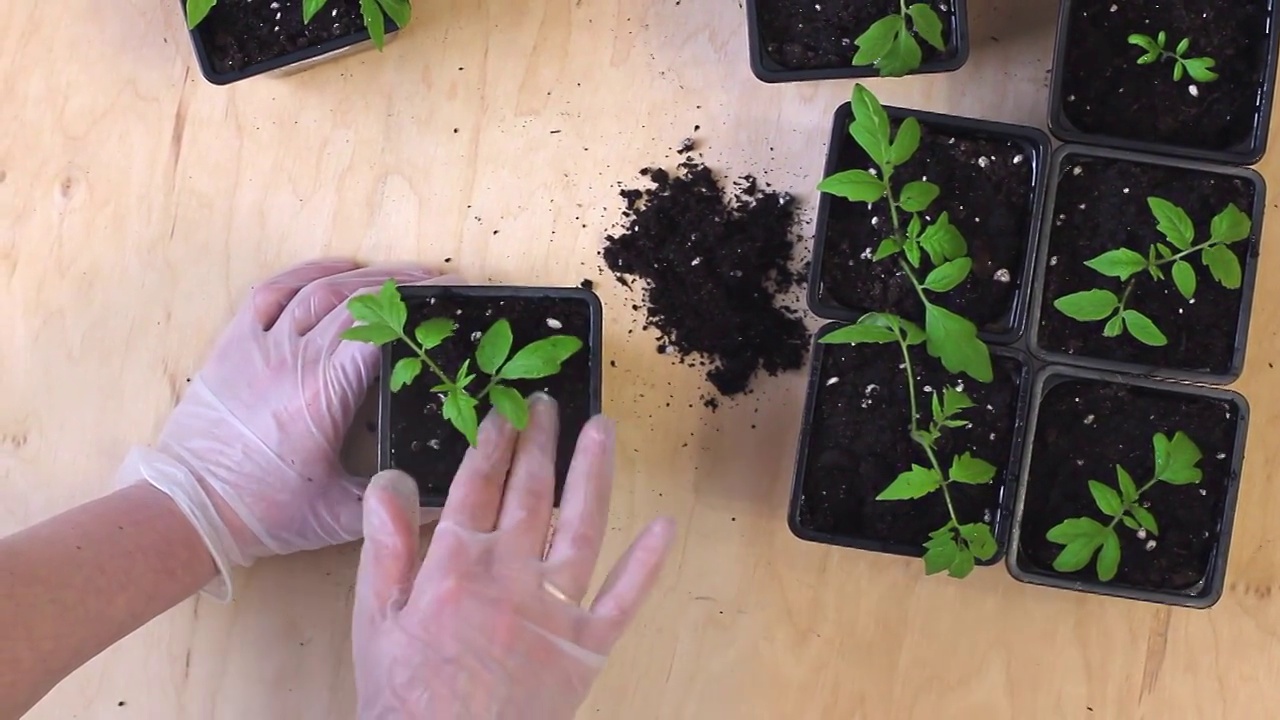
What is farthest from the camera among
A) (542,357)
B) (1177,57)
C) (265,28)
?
(265,28)

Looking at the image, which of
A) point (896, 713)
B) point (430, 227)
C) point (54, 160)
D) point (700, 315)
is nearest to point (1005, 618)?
point (896, 713)

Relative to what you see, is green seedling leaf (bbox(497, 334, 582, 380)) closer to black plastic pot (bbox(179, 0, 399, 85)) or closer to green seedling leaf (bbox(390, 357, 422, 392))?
green seedling leaf (bbox(390, 357, 422, 392))

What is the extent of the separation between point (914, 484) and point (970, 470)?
0.17 ft

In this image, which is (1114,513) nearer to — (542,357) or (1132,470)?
(1132,470)

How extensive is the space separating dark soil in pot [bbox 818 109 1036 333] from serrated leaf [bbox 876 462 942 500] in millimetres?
162

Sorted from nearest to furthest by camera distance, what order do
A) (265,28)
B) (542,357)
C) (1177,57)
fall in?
(542,357), (1177,57), (265,28)

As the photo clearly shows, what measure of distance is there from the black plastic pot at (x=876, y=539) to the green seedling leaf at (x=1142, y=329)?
0.32 feet

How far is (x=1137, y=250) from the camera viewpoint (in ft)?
3.03

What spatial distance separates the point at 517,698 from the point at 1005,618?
54 centimetres

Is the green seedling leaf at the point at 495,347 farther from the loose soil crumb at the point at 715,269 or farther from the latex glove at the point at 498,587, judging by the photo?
the loose soil crumb at the point at 715,269

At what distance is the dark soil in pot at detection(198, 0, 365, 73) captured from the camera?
1.01 metres

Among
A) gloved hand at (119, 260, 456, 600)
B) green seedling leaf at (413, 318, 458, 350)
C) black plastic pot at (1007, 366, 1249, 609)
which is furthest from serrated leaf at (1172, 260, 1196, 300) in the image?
gloved hand at (119, 260, 456, 600)

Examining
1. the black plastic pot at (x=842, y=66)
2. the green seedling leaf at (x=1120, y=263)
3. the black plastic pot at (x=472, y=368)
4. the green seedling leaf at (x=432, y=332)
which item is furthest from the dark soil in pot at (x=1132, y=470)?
the green seedling leaf at (x=432, y=332)

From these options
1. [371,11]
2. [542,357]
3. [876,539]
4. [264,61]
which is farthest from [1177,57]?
[264,61]
